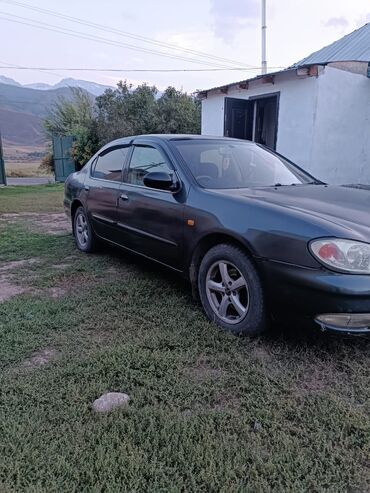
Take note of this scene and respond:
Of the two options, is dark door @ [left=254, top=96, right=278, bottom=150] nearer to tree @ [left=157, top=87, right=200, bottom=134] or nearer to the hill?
tree @ [left=157, top=87, right=200, bottom=134]

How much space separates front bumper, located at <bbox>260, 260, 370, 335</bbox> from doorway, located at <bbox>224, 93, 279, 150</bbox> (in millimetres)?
7809

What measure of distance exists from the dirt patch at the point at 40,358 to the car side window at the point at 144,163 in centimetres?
181

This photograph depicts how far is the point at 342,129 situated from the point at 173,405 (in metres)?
8.02

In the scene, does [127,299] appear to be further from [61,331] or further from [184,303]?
[61,331]

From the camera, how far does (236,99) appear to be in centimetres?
1005

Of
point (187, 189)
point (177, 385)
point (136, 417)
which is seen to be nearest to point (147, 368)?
point (177, 385)

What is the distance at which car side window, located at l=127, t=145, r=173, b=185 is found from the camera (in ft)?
12.2

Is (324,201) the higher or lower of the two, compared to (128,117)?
lower

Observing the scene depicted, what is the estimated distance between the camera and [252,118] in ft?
34.3

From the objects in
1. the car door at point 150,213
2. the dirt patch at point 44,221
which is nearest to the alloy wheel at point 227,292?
the car door at point 150,213

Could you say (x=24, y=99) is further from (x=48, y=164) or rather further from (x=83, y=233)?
(x=83, y=233)

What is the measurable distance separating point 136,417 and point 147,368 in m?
0.46

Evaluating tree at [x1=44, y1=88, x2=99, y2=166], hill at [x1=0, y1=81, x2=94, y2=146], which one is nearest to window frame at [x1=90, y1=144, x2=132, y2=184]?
tree at [x1=44, y1=88, x2=99, y2=166]

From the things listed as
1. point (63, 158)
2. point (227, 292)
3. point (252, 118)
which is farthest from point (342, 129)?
point (63, 158)
